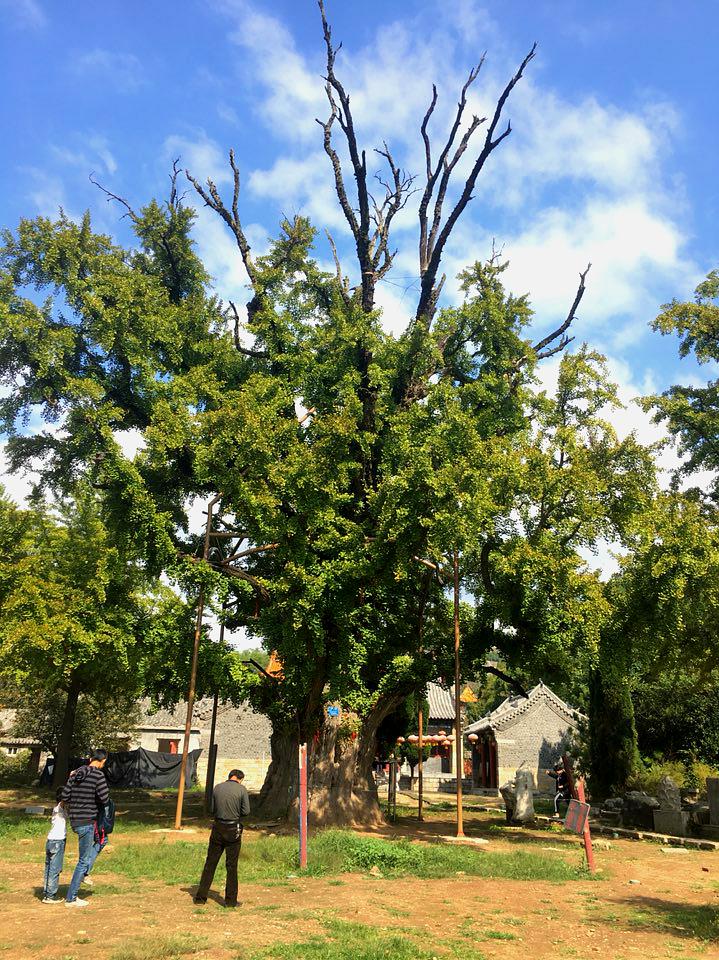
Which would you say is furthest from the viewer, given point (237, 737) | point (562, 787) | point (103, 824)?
point (237, 737)

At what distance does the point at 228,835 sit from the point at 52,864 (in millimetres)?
2149

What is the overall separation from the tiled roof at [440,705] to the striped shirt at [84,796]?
3731 centimetres

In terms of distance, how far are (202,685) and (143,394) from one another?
27.4ft

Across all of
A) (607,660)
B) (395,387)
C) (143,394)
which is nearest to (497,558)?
(607,660)

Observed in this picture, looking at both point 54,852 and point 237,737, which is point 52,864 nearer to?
point 54,852

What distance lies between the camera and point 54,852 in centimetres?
885

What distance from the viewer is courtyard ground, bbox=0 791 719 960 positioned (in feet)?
23.6

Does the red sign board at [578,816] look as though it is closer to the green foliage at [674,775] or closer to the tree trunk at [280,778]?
the tree trunk at [280,778]

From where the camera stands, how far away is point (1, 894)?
370 inches

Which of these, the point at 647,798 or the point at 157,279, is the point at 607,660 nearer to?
the point at 647,798

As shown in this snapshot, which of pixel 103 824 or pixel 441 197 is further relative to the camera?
pixel 441 197

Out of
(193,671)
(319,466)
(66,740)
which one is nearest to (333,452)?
(319,466)

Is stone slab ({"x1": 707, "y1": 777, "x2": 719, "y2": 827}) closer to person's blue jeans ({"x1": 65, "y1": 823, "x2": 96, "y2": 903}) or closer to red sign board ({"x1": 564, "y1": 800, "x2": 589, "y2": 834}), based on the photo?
red sign board ({"x1": 564, "y1": 800, "x2": 589, "y2": 834})

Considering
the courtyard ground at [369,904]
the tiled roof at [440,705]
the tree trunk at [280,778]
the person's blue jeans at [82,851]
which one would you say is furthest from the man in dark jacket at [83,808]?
the tiled roof at [440,705]
